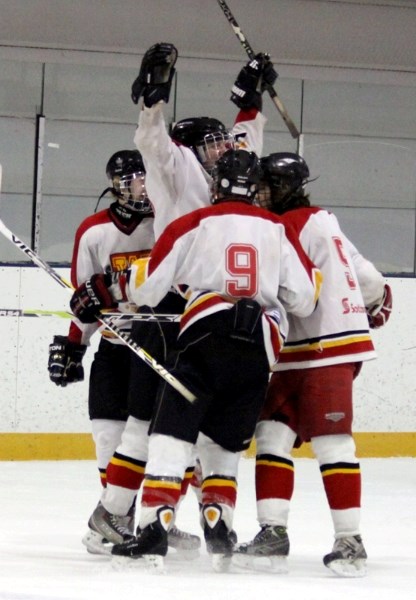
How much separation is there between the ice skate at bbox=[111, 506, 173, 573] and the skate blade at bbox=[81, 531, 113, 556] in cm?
44

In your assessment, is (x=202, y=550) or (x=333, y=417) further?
(x=202, y=550)

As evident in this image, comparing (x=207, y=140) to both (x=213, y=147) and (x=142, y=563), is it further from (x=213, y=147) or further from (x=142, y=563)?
(x=142, y=563)

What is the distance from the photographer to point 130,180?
148 inches

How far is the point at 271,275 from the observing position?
332cm

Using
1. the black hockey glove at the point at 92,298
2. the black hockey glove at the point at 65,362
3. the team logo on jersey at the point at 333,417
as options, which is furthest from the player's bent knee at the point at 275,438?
the black hockey glove at the point at 65,362

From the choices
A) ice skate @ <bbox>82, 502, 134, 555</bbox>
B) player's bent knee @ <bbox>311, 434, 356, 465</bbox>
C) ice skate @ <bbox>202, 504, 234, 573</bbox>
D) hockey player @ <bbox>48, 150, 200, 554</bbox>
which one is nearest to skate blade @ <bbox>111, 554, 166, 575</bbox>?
ice skate @ <bbox>202, 504, 234, 573</bbox>

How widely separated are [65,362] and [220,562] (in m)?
0.81

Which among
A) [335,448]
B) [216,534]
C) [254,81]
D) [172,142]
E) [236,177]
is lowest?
[216,534]

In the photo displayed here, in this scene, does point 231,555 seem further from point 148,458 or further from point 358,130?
point 358,130

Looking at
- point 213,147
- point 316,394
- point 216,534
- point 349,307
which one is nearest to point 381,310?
point 349,307

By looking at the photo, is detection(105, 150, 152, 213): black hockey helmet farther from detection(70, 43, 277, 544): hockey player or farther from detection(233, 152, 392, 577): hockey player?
detection(233, 152, 392, 577): hockey player

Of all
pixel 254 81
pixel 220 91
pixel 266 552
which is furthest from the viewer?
pixel 220 91

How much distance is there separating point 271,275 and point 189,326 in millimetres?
241

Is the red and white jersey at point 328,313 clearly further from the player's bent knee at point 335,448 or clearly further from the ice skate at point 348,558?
the ice skate at point 348,558
